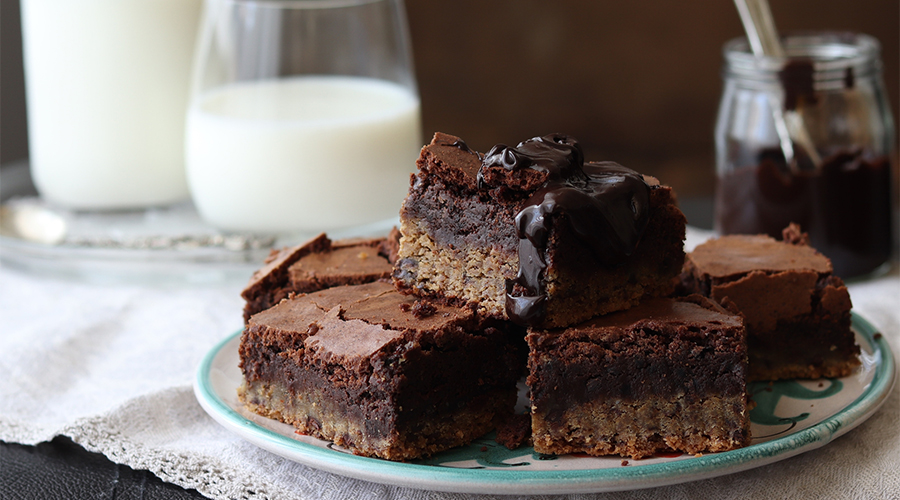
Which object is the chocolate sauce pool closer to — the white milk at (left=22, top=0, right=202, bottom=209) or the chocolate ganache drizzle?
the chocolate ganache drizzle

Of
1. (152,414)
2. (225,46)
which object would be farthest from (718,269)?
(225,46)

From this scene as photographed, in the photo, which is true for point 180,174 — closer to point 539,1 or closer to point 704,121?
point 539,1

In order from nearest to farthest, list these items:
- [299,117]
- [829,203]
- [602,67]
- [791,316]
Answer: [791,316] < [829,203] < [299,117] < [602,67]

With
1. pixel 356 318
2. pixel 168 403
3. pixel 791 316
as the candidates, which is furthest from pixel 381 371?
pixel 791 316

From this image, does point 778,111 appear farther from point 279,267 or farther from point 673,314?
point 279,267

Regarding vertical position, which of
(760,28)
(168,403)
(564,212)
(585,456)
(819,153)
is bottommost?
(168,403)

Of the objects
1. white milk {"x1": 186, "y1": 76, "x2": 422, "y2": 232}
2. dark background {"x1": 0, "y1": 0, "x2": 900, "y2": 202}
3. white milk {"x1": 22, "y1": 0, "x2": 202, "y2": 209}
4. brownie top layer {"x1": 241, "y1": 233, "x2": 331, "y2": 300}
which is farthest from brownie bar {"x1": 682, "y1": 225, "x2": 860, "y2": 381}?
dark background {"x1": 0, "y1": 0, "x2": 900, "y2": 202}

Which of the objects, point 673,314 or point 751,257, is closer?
point 673,314
